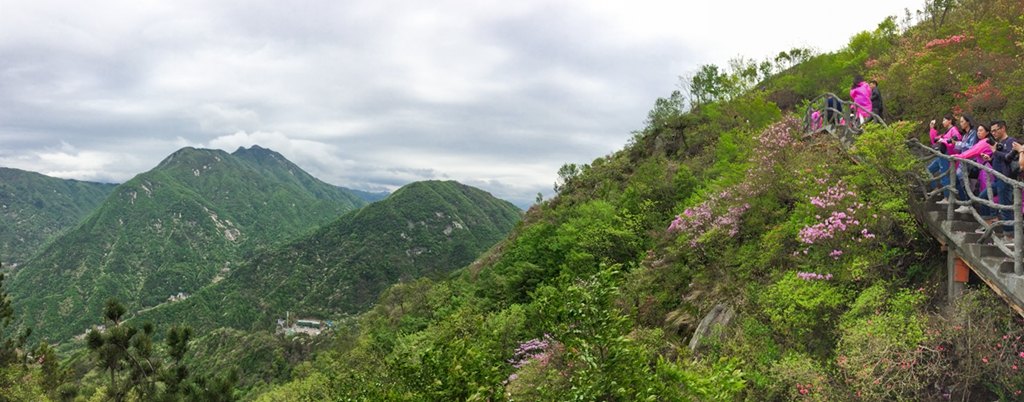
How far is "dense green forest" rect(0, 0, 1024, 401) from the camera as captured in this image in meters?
6.70

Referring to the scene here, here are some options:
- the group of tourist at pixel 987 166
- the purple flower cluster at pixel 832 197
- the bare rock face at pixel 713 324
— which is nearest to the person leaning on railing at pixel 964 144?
the group of tourist at pixel 987 166

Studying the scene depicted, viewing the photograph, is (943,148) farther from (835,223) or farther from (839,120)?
(839,120)

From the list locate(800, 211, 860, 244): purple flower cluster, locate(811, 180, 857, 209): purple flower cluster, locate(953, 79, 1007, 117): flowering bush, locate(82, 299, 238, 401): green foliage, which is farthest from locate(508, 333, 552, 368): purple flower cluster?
locate(82, 299, 238, 401): green foliage

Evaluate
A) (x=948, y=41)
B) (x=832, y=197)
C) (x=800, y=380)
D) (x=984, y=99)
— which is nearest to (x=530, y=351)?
(x=800, y=380)

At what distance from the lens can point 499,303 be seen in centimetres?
2569

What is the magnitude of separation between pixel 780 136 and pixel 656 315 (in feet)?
21.2

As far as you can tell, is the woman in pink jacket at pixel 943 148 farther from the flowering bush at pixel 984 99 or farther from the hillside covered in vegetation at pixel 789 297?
the flowering bush at pixel 984 99

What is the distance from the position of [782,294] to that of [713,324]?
218 cm

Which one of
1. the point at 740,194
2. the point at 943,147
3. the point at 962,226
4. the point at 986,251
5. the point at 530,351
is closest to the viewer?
the point at 986,251

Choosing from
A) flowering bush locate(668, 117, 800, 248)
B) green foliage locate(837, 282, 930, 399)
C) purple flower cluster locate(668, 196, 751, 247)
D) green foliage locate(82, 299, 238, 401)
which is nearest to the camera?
green foliage locate(837, 282, 930, 399)

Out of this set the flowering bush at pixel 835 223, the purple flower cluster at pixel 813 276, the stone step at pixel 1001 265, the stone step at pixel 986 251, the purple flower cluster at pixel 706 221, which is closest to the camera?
the stone step at pixel 1001 265

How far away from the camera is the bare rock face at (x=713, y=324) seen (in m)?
10.4

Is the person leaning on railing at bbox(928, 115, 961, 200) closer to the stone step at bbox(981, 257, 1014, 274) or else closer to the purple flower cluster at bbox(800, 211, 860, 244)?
the purple flower cluster at bbox(800, 211, 860, 244)

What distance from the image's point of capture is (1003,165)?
317 inches
